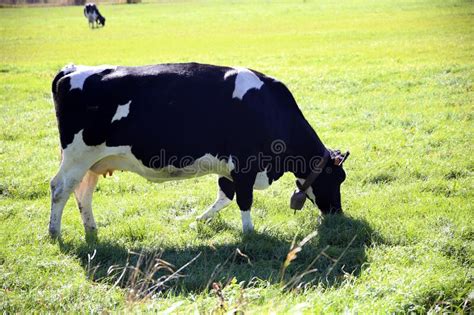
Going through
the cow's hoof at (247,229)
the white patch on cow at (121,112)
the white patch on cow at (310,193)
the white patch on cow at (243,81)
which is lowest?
the cow's hoof at (247,229)

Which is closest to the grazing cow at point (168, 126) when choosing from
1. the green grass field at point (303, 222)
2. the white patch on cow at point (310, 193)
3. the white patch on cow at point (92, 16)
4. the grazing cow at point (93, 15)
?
the white patch on cow at point (310, 193)

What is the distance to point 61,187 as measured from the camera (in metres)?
7.52

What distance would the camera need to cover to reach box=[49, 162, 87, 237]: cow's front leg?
7465mm

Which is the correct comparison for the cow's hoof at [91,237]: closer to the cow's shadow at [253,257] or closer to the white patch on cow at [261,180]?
the cow's shadow at [253,257]

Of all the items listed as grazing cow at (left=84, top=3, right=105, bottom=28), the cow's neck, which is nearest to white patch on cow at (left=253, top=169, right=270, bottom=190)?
the cow's neck

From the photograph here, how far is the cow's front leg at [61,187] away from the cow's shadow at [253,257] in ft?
1.12

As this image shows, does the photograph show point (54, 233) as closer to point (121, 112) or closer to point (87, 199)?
point (87, 199)

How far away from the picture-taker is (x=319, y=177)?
8094 millimetres

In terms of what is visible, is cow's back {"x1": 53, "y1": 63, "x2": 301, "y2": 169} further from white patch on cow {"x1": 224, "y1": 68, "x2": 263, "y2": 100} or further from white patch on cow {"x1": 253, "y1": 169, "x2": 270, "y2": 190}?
white patch on cow {"x1": 253, "y1": 169, "x2": 270, "y2": 190}

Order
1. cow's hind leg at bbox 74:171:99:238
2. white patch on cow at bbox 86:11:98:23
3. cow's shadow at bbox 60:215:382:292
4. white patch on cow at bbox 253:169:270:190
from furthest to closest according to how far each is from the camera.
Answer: white patch on cow at bbox 86:11:98:23 → white patch on cow at bbox 253:169:270:190 → cow's hind leg at bbox 74:171:99:238 → cow's shadow at bbox 60:215:382:292

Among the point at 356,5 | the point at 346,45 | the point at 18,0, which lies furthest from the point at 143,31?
the point at 18,0

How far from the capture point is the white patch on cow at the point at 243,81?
24.9 feet

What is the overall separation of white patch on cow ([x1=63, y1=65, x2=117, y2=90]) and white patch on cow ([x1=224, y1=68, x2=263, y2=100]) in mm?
1551

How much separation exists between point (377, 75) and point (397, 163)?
9.12 metres
